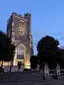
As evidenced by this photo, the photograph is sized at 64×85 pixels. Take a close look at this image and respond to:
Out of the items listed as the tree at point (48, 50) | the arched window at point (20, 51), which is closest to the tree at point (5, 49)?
the tree at point (48, 50)

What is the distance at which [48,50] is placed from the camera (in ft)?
224

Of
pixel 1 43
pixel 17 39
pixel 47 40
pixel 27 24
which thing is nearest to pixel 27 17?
pixel 27 24

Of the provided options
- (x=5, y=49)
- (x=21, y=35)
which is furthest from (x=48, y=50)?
(x=21, y=35)

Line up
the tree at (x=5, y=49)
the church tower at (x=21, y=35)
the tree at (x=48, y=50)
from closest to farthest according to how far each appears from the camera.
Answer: the tree at (x=5, y=49)
the tree at (x=48, y=50)
the church tower at (x=21, y=35)

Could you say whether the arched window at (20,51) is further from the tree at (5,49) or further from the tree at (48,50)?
the tree at (5,49)

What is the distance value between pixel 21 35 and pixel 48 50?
60.0 meters

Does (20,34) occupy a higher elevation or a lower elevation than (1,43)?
higher

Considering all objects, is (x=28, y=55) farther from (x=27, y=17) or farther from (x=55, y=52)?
(x=55, y=52)

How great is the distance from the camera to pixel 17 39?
124188mm

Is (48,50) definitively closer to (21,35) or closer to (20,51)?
(20,51)

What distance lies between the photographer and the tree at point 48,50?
219ft

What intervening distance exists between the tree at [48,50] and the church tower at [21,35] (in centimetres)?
4840

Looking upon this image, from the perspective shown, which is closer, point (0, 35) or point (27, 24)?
point (0, 35)

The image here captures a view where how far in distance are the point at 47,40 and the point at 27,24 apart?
59113 mm
